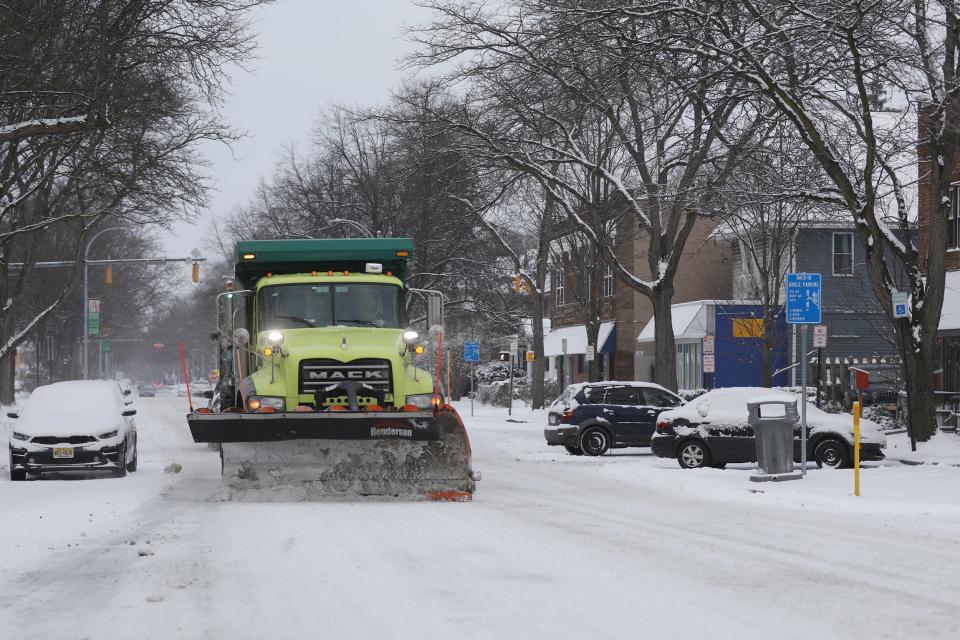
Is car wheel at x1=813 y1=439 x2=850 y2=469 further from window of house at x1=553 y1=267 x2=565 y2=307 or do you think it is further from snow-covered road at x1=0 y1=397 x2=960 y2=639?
window of house at x1=553 y1=267 x2=565 y2=307

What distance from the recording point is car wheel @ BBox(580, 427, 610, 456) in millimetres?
29734

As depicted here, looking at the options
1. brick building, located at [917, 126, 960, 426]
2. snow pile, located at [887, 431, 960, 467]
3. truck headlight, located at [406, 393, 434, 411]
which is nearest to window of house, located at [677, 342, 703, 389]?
brick building, located at [917, 126, 960, 426]

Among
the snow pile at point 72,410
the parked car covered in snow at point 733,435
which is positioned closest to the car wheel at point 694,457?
the parked car covered in snow at point 733,435

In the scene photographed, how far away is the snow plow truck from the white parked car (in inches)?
196

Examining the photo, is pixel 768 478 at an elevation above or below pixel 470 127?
below

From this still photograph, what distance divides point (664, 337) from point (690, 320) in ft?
64.3

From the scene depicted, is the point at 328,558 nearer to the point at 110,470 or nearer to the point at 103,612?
the point at 103,612

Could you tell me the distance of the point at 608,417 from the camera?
97.8 ft

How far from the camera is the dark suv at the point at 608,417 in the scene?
1168 inches

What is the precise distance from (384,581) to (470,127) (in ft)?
77.4

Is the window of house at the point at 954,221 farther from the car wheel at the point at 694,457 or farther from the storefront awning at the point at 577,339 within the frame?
the storefront awning at the point at 577,339

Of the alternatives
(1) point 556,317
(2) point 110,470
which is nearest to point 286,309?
(2) point 110,470

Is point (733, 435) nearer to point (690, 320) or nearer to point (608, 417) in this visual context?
point (608, 417)

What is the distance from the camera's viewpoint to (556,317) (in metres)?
75.6
